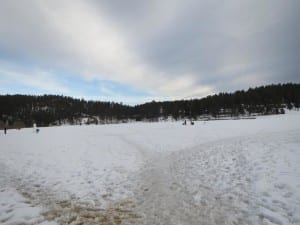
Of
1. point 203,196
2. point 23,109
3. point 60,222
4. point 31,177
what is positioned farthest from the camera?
point 23,109

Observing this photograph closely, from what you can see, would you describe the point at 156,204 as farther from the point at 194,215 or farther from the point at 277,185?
the point at 277,185

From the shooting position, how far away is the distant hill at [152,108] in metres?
106

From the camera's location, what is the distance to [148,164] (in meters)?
11.4

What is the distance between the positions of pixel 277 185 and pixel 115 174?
634 centimetres

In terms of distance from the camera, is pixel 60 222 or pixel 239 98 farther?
pixel 239 98

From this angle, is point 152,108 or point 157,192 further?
point 152,108

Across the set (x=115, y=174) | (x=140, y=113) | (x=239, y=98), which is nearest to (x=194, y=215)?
(x=115, y=174)

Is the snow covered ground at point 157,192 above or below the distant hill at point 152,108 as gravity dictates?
below

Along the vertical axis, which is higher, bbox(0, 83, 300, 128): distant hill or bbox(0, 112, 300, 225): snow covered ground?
bbox(0, 83, 300, 128): distant hill

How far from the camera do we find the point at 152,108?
524 ft

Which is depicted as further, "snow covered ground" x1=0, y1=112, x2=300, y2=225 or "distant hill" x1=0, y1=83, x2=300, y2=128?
"distant hill" x1=0, y1=83, x2=300, y2=128

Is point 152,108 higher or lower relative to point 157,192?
higher

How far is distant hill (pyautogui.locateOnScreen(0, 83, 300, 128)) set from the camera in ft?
348

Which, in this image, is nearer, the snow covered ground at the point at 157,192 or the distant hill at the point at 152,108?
the snow covered ground at the point at 157,192
